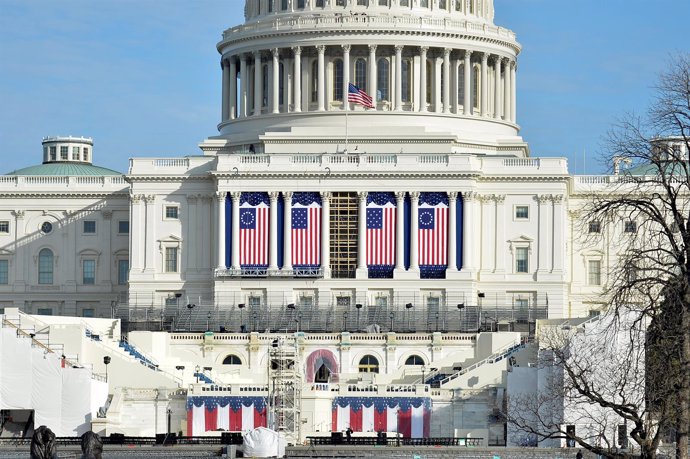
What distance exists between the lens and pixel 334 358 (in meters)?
130

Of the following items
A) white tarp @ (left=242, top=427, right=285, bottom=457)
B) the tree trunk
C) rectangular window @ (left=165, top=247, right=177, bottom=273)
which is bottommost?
white tarp @ (left=242, top=427, right=285, bottom=457)

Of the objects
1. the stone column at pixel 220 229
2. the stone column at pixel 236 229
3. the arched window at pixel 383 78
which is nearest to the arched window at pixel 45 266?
the stone column at pixel 220 229

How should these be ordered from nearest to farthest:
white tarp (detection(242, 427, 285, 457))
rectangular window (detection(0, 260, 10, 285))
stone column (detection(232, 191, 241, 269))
Result: white tarp (detection(242, 427, 285, 457)) → stone column (detection(232, 191, 241, 269)) → rectangular window (detection(0, 260, 10, 285))

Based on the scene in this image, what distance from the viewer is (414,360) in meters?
130

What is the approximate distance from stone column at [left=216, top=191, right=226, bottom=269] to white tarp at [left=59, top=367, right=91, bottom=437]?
32.2 metres

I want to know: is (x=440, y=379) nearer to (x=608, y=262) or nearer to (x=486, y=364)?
(x=486, y=364)

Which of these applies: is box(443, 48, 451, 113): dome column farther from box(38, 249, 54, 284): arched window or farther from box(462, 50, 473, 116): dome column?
box(38, 249, 54, 284): arched window

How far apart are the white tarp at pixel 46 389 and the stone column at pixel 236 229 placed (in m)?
31.3

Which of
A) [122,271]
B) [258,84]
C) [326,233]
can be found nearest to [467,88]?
[258,84]

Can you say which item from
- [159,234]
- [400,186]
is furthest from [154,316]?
[400,186]

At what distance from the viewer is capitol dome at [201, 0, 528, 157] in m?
160

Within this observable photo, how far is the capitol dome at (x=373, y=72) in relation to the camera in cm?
15988

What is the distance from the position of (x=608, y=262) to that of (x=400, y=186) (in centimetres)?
1724

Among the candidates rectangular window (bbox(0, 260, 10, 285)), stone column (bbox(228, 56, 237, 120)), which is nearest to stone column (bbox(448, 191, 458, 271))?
stone column (bbox(228, 56, 237, 120))
